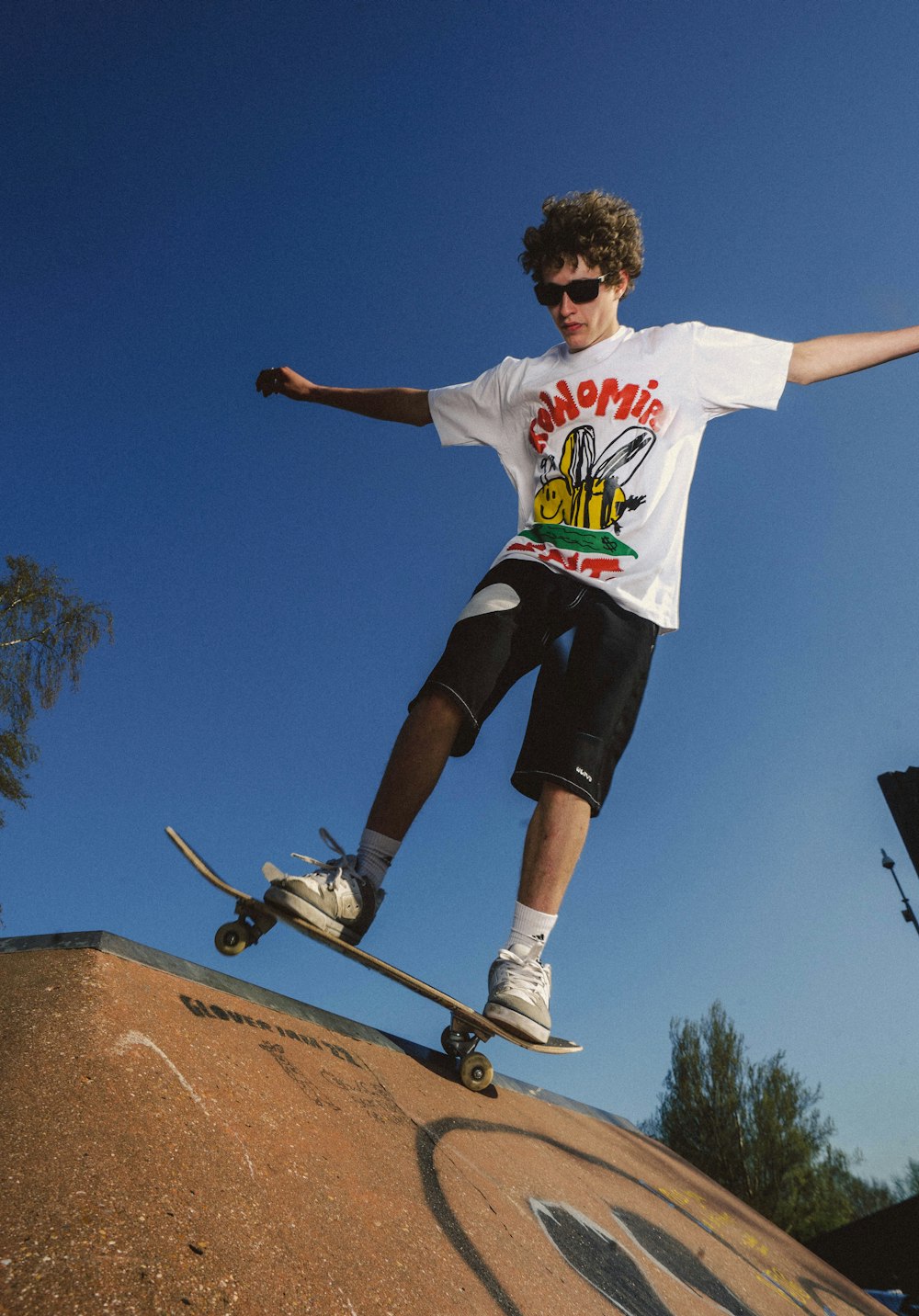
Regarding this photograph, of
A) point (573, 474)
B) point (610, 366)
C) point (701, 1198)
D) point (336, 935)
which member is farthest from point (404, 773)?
point (701, 1198)

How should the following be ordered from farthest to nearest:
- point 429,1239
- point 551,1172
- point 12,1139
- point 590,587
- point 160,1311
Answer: point 590,587
point 551,1172
point 429,1239
point 12,1139
point 160,1311

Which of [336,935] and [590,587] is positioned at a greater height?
[590,587]

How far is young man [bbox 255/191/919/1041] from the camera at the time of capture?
284 centimetres

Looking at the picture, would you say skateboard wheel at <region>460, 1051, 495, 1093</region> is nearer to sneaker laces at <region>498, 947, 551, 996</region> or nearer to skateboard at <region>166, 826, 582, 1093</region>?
skateboard at <region>166, 826, 582, 1093</region>

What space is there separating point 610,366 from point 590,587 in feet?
2.89

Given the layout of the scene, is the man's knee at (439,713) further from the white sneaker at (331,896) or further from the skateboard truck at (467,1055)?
the skateboard truck at (467,1055)

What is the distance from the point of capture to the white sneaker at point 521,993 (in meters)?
2.72

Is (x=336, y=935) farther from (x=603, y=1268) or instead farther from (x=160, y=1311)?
(x=160, y=1311)

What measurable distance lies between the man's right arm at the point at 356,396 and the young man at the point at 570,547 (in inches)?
4.6

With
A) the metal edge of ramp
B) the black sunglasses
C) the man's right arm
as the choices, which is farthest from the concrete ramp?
the black sunglasses

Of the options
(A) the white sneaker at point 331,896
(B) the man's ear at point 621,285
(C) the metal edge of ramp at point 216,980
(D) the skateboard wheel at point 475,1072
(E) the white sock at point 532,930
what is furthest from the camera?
(B) the man's ear at point 621,285

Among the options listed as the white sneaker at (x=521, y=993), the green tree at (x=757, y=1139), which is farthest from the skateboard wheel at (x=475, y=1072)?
the green tree at (x=757, y=1139)

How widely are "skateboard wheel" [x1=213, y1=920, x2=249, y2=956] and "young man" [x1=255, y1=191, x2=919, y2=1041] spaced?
234mm

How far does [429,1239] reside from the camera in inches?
70.9
